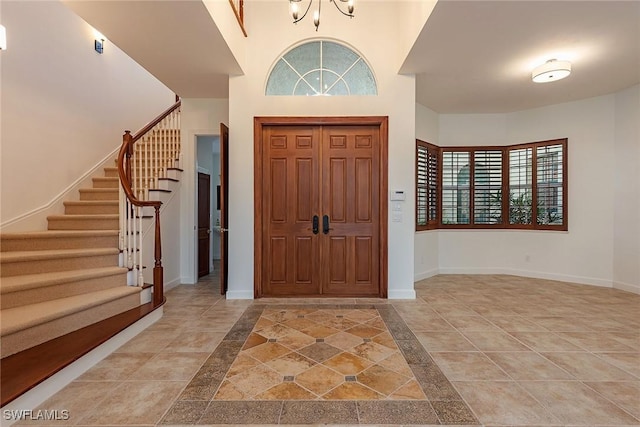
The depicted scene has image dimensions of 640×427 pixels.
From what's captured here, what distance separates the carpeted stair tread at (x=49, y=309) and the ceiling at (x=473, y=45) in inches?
108

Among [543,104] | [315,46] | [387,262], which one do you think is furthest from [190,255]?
[543,104]

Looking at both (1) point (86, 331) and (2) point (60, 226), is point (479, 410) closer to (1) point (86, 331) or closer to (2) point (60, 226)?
(1) point (86, 331)

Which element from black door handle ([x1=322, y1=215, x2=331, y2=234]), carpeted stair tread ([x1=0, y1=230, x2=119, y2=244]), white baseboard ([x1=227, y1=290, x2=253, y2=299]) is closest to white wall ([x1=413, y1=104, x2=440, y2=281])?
black door handle ([x1=322, y1=215, x2=331, y2=234])

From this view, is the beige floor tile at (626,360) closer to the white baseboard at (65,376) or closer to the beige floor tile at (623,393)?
the beige floor tile at (623,393)

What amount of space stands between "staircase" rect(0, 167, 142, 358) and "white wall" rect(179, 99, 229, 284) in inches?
53.7

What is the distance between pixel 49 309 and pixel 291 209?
2697 millimetres

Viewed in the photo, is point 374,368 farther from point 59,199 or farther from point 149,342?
point 59,199

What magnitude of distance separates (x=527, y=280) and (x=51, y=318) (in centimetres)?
659

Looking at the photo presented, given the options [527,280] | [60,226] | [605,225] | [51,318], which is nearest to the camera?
[51,318]

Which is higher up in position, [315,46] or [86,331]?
[315,46]

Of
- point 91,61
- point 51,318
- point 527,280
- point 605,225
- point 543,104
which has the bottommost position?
point 527,280

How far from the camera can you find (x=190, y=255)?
5113 millimetres

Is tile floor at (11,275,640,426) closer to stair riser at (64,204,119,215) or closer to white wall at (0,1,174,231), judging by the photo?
stair riser at (64,204,119,215)

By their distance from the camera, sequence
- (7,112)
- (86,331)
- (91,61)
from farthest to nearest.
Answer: (91,61), (7,112), (86,331)
